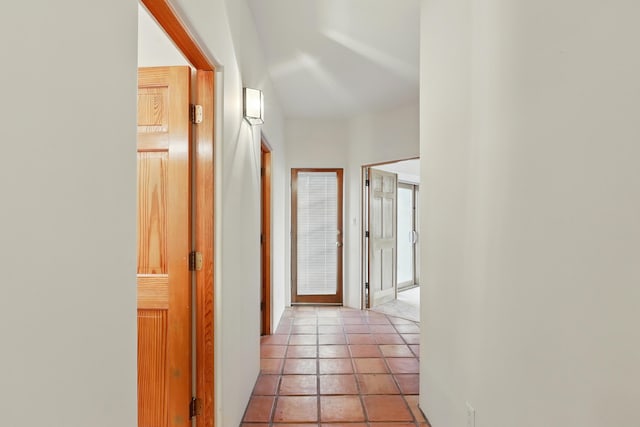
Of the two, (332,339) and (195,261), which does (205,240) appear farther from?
(332,339)

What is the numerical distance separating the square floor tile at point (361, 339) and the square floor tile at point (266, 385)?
1.06 m

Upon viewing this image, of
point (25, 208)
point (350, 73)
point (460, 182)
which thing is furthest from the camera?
point (350, 73)

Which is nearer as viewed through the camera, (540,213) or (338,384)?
(540,213)

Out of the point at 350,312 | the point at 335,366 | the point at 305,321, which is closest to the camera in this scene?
the point at 335,366

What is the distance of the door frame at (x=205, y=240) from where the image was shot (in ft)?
5.73

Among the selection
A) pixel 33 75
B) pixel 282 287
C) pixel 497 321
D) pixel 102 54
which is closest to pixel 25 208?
pixel 33 75

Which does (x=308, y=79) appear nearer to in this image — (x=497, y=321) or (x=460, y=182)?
(x=460, y=182)

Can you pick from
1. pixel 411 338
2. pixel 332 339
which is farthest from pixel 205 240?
pixel 411 338

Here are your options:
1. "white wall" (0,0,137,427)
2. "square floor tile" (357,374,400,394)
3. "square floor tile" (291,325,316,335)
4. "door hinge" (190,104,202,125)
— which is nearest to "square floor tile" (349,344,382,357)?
"square floor tile" (357,374,400,394)

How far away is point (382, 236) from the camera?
521 cm

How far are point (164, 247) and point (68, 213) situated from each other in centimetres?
109

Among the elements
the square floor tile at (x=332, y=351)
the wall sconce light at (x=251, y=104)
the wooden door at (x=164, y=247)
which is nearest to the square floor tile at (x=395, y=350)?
the square floor tile at (x=332, y=351)

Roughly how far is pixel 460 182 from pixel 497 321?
2.20ft

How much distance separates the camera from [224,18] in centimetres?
187
